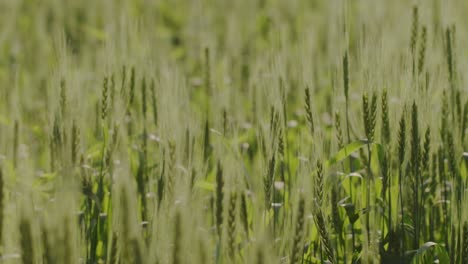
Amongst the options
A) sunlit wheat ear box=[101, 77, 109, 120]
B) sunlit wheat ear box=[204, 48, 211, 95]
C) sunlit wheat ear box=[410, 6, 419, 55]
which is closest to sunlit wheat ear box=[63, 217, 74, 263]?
sunlit wheat ear box=[101, 77, 109, 120]

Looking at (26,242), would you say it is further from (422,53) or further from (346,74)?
(422,53)

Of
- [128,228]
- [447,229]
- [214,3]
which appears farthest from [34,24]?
[128,228]

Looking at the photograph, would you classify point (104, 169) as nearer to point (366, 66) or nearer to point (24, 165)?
point (24, 165)

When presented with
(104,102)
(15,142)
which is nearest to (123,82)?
(104,102)

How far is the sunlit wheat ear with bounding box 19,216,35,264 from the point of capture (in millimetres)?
1316

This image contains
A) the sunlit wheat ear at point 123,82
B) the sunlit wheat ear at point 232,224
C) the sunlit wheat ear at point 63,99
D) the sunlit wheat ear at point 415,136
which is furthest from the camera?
the sunlit wheat ear at point 123,82

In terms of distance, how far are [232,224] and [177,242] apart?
0.85ft

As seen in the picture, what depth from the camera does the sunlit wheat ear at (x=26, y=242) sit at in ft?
4.32

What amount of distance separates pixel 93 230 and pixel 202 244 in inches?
25.2

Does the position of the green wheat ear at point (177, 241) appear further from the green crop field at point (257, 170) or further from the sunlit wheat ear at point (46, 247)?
the sunlit wheat ear at point (46, 247)

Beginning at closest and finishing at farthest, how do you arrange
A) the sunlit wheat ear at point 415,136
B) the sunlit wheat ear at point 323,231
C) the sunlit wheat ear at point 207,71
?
the sunlit wheat ear at point 323,231 < the sunlit wheat ear at point 415,136 < the sunlit wheat ear at point 207,71

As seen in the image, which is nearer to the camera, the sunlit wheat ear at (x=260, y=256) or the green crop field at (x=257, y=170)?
the sunlit wheat ear at (x=260, y=256)

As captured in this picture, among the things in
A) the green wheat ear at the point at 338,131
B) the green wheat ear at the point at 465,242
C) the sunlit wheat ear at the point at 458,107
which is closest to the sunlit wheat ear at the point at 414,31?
the sunlit wheat ear at the point at 458,107

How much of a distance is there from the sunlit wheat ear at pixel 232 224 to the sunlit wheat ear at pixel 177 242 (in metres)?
0.20
